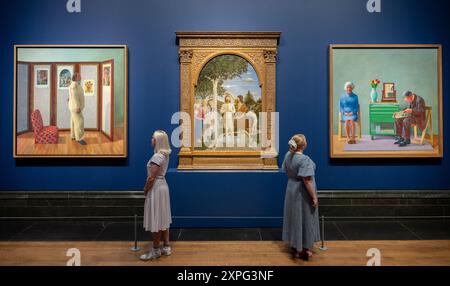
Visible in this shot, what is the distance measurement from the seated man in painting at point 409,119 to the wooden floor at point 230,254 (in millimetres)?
1991

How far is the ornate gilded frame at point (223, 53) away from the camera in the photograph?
20.6 feet

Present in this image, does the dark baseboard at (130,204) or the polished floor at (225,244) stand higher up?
the dark baseboard at (130,204)

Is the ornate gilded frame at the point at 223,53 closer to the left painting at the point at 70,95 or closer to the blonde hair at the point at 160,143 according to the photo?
the left painting at the point at 70,95

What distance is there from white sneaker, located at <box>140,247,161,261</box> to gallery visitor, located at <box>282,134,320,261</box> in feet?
6.11

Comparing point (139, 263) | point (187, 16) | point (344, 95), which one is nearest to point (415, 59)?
point (344, 95)

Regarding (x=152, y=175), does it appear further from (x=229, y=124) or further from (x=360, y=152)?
(x=360, y=152)

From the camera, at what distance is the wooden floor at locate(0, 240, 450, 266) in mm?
4473

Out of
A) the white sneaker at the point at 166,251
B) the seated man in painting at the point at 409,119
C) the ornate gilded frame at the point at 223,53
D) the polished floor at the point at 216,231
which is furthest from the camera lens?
the seated man in painting at the point at 409,119

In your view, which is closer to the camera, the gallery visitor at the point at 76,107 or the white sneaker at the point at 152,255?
the white sneaker at the point at 152,255

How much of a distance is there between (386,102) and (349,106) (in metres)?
0.72

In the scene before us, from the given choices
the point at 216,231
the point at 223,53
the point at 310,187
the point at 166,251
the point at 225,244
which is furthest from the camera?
the point at 223,53

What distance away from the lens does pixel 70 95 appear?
6.32 m

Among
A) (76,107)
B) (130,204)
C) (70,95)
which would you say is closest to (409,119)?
(130,204)

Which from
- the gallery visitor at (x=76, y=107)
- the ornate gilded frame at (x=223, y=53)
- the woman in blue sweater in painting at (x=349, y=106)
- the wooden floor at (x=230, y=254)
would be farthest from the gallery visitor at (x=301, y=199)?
the gallery visitor at (x=76, y=107)
